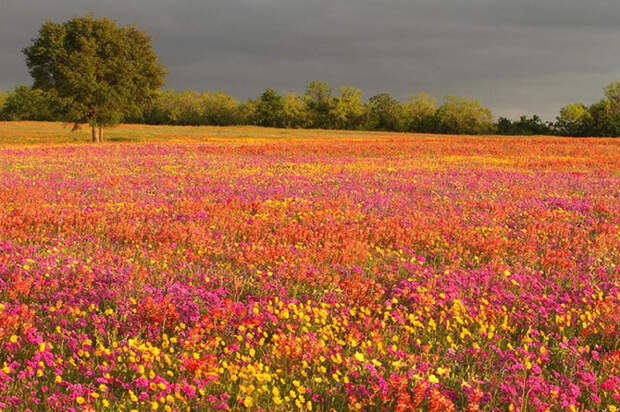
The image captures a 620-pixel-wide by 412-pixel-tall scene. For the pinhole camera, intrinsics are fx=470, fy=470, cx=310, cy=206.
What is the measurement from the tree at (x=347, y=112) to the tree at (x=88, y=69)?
283 ft

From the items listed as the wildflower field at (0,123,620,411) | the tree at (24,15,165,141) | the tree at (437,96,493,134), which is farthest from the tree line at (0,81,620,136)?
the wildflower field at (0,123,620,411)

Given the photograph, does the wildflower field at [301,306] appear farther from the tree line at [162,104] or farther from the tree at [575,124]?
the tree at [575,124]

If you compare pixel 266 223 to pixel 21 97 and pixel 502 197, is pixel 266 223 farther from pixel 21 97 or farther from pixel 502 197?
pixel 21 97

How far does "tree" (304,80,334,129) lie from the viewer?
5595 inches

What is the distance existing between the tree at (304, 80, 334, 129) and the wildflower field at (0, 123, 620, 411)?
428 feet

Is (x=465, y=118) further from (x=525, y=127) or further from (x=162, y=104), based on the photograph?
(x=162, y=104)

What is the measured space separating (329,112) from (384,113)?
18846mm

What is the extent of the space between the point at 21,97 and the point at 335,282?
164428 mm

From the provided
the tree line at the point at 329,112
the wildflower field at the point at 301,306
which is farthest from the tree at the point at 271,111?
the wildflower field at the point at 301,306

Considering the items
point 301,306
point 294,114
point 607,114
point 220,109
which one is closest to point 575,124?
point 607,114

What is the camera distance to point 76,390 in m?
3.92

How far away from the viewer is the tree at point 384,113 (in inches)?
5669

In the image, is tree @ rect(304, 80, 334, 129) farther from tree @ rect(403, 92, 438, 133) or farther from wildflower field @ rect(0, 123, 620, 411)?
wildflower field @ rect(0, 123, 620, 411)

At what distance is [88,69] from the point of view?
176ft
